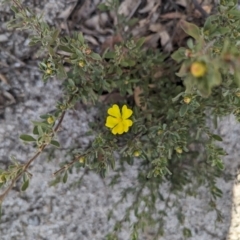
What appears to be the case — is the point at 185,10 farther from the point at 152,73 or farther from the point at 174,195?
the point at 174,195

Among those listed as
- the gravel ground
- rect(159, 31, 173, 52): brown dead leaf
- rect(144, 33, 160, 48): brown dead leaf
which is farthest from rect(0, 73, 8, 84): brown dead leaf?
rect(159, 31, 173, 52): brown dead leaf

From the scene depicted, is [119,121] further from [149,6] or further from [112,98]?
[149,6]

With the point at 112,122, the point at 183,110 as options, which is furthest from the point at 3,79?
the point at 183,110

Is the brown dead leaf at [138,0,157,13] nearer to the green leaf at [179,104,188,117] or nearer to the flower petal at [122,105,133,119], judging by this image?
the flower petal at [122,105,133,119]

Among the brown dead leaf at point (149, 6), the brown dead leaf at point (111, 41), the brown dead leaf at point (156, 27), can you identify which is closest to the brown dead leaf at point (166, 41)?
the brown dead leaf at point (156, 27)

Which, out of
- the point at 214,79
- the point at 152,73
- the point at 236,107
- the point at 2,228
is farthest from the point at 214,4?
the point at 2,228

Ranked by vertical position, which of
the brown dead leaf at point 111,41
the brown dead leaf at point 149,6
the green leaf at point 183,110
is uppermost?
the green leaf at point 183,110

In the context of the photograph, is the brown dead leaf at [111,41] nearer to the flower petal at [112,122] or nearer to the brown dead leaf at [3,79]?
the brown dead leaf at [3,79]
